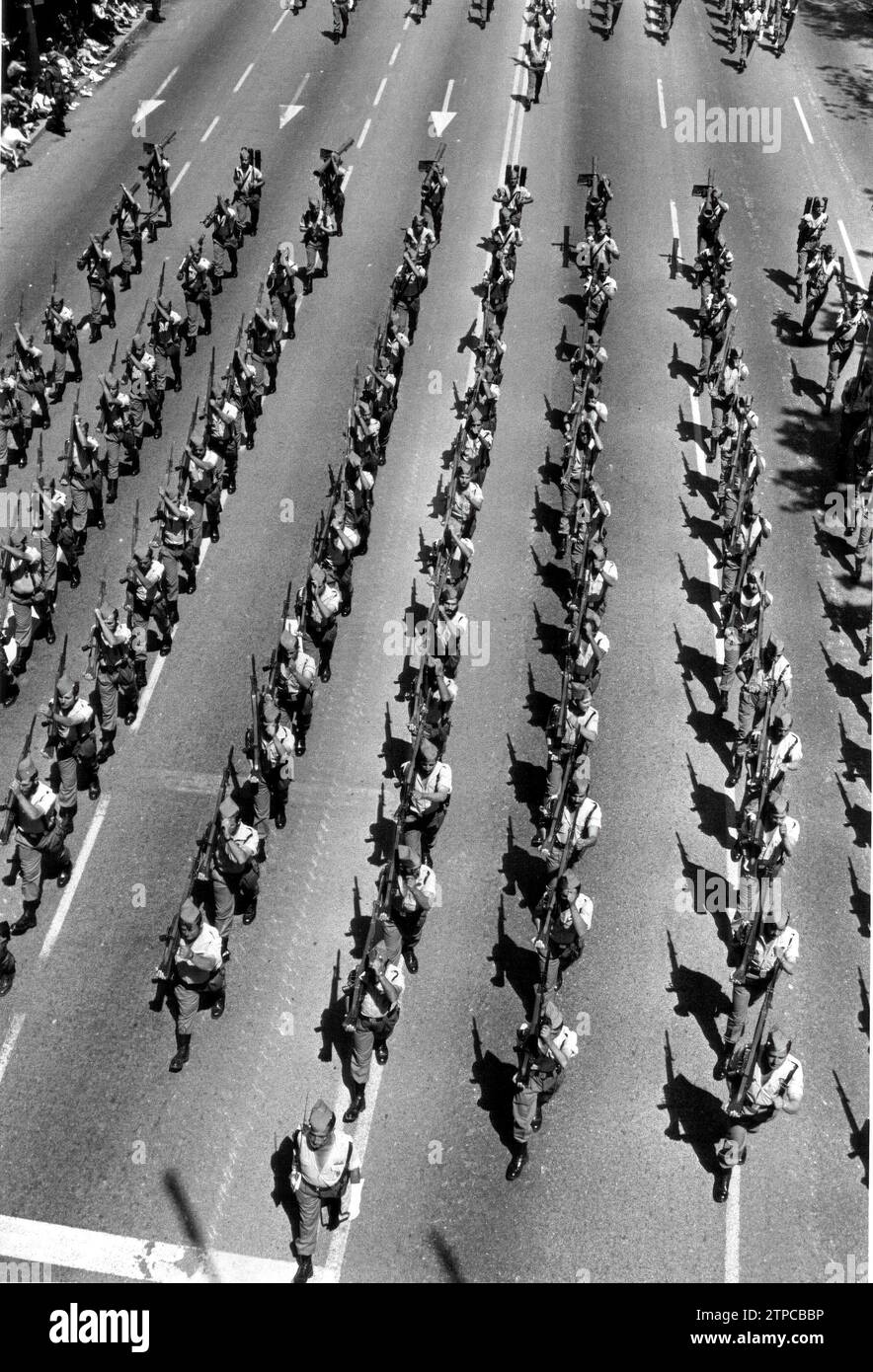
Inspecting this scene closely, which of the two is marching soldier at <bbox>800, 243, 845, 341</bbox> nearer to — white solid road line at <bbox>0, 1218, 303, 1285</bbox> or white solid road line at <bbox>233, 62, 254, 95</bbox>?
white solid road line at <bbox>233, 62, 254, 95</bbox>

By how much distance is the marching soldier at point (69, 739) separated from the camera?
2088cm

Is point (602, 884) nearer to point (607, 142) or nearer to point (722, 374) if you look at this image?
Result: point (722, 374)

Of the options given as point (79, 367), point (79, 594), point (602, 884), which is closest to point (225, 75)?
point (79, 367)

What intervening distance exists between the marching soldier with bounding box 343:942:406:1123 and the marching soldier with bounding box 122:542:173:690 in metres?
7.21

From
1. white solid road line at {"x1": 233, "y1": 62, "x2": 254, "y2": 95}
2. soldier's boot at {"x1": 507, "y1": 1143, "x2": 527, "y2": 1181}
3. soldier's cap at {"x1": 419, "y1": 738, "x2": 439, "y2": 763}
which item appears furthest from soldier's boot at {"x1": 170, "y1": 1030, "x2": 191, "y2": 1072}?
white solid road line at {"x1": 233, "y1": 62, "x2": 254, "y2": 95}

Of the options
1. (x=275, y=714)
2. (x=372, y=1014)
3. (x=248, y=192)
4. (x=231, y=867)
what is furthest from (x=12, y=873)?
(x=248, y=192)

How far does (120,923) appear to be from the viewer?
2052cm

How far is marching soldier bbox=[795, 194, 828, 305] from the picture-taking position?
121 feet

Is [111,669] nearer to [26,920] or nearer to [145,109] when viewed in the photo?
[26,920]

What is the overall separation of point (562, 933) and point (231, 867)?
420 centimetres

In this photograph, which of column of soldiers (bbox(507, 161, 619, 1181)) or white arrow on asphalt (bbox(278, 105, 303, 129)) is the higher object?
white arrow on asphalt (bbox(278, 105, 303, 129))

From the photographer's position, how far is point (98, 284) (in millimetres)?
32781

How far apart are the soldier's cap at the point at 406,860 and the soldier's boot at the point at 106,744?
544 cm

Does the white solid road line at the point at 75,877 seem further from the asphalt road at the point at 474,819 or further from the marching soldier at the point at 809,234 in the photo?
the marching soldier at the point at 809,234
